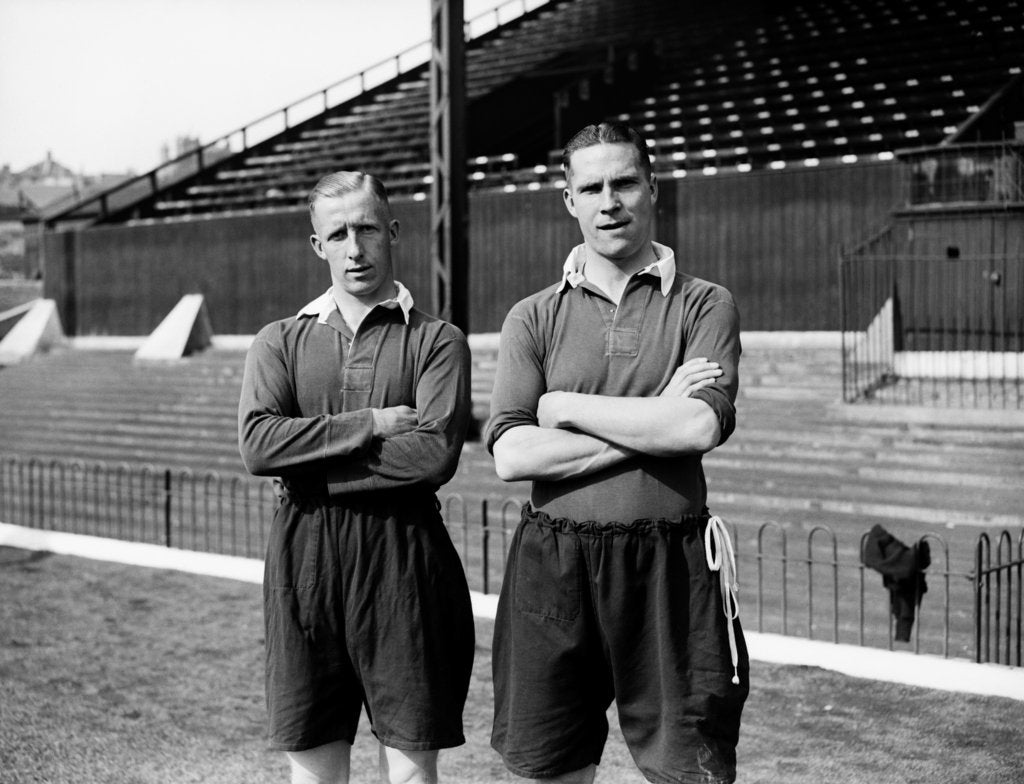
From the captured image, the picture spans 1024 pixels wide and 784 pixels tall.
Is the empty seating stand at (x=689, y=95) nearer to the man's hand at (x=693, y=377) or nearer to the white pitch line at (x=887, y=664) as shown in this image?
the white pitch line at (x=887, y=664)

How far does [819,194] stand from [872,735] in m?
12.8

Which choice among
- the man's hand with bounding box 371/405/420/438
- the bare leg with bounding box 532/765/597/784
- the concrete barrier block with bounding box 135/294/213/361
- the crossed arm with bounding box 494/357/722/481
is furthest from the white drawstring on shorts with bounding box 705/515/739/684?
the concrete barrier block with bounding box 135/294/213/361

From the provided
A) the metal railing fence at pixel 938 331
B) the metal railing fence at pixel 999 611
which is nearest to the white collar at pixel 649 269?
the metal railing fence at pixel 999 611

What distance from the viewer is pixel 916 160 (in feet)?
48.8

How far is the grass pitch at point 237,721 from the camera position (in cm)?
479

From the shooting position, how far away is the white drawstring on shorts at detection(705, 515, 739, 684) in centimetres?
296

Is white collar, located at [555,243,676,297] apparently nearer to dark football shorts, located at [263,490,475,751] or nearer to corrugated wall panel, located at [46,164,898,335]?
dark football shorts, located at [263,490,475,751]

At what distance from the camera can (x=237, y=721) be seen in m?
5.52

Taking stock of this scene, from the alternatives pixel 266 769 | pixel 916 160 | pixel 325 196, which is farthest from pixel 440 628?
pixel 916 160

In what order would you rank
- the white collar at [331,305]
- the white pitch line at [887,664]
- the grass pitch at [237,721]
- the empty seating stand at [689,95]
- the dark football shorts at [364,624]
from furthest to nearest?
the empty seating stand at [689,95]
the white pitch line at [887,664]
the grass pitch at [237,721]
the white collar at [331,305]
the dark football shorts at [364,624]

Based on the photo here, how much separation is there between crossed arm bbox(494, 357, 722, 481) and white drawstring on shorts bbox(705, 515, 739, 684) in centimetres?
20

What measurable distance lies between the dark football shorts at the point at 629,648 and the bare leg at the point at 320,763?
584mm

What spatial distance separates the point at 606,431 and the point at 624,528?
0.77ft

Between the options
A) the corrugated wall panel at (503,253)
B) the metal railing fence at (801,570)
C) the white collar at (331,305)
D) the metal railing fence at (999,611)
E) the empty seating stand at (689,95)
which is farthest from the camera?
the empty seating stand at (689,95)
